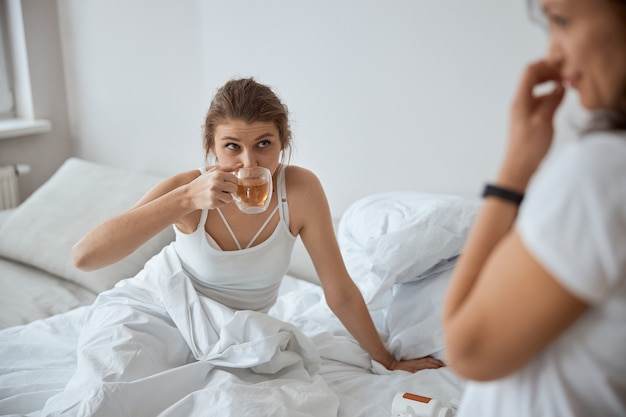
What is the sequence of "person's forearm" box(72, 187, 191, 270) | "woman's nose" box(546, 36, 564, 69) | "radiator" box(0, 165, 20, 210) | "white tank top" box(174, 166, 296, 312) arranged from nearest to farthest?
"woman's nose" box(546, 36, 564, 69) < "person's forearm" box(72, 187, 191, 270) < "white tank top" box(174, 166, 296, 312) < "radiator" box(0, 165, 20, 210)

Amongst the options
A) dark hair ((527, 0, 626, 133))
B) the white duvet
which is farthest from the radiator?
dark hair ((527, 0, 626, 133))

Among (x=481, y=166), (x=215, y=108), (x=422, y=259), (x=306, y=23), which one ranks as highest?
(x=306, y=23)

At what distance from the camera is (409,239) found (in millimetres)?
1845

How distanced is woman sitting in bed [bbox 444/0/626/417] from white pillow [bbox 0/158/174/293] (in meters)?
1.85

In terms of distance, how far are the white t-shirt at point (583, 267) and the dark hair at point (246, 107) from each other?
986 millimetres

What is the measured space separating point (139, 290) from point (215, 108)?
58cm

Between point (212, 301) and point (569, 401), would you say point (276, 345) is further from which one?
point (569, 401)

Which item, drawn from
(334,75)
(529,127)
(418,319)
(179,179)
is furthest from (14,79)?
(529,127)

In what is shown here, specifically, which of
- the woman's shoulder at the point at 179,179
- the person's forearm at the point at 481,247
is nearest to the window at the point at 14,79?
the woman's shoulder at the point at 179,179

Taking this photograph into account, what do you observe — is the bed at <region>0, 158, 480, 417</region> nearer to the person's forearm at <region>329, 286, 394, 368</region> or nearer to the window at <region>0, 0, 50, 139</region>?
the person's forearm at <region>329, 286, 394, 368</region>

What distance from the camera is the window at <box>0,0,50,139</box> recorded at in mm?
3227

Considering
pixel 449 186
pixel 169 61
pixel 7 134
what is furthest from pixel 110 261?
pixel 7 134

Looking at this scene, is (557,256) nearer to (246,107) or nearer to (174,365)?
(246,107)

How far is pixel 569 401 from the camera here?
0.81m
